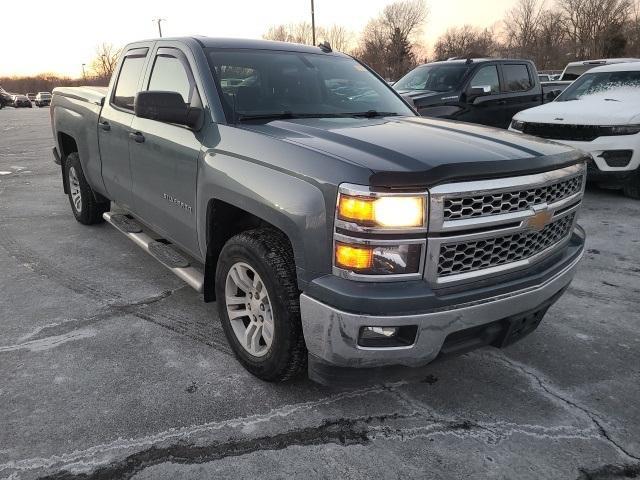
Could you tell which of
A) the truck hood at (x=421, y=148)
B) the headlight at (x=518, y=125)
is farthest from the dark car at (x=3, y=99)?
the truck hood at (x=421, y=148)

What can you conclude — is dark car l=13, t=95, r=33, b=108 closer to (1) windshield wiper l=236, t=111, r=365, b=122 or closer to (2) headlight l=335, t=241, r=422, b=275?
(1) windshield wiper l=236, t=111, r=365, b=122

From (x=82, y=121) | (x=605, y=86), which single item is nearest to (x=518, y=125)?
(x=605, y=86)

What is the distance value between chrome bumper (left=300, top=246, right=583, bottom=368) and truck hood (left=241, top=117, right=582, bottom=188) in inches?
21.9

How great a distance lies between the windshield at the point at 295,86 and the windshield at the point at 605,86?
5316 millimetres

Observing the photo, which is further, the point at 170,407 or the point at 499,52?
the point at 499,52

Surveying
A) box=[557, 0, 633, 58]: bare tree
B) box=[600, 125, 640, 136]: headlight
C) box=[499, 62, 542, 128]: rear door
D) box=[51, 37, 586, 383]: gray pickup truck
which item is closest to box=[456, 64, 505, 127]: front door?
box=[499, 62, 542, 128]: rear door

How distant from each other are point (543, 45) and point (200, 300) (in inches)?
2863

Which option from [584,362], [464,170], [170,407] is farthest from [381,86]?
[170,407]

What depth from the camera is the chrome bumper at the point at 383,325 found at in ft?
7.20

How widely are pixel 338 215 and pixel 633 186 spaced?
650 centimetres

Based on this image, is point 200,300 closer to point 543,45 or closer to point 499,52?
point 543,45

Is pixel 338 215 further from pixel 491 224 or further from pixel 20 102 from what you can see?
pixel 20 102

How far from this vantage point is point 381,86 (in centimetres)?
426

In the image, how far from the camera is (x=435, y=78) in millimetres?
9961
